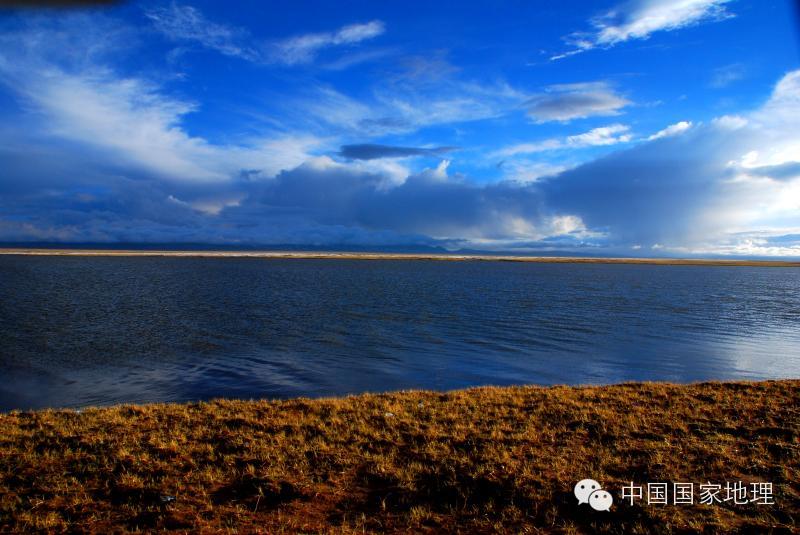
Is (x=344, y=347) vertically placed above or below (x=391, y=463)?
below

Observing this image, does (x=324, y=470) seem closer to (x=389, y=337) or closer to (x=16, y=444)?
(x=16, y=444)

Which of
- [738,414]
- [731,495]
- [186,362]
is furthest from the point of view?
[186,362]

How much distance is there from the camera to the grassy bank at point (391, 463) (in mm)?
8492

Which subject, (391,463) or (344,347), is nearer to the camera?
(391,463)

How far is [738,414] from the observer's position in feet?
47.5

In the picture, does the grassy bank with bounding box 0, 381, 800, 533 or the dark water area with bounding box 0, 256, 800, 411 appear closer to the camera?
the grassy bank with bounding box 0, 381, 800, 533

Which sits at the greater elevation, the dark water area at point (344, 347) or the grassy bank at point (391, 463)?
the grassy bank at point (391, 463)

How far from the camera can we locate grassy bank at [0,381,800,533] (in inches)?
334

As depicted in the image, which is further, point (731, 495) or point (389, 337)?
point (389, 337)

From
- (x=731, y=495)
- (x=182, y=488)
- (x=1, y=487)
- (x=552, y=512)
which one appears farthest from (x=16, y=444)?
(x=731, y=495)

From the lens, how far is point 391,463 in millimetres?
10820

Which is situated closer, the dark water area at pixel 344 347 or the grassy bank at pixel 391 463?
the grassy bank at pixel 391 463

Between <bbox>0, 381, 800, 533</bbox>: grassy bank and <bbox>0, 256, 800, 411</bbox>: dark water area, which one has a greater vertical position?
<bbox>0, 381, 800, 533</bbox>: grassy bank

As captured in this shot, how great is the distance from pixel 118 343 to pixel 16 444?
808 inches
